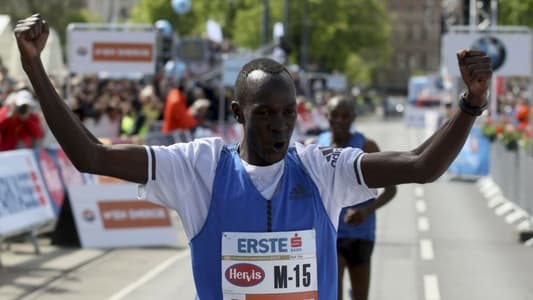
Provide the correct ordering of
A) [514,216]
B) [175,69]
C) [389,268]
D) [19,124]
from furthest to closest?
[175,69] → [514,216] → [19,124] → [389,268]

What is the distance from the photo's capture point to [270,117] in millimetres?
3473

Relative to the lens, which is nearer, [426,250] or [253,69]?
[253,69]

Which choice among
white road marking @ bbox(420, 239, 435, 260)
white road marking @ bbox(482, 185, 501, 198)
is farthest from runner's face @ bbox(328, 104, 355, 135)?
white road marking @ bbox(482, 185, 501, 198)

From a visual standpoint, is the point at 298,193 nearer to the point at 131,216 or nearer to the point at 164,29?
the point at 131,216

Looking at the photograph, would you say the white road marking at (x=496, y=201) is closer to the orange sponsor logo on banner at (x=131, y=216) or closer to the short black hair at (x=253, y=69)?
the orange sponsor logo on banner at (x=131, y=216)

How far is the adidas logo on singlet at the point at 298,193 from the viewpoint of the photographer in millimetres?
3576

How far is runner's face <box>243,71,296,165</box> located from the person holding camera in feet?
32.3

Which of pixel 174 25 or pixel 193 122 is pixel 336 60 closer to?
pixel 174 25

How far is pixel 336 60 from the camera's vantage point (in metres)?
89.7

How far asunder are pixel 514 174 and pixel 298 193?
14898 mm

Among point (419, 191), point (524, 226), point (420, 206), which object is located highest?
point (524, 226)

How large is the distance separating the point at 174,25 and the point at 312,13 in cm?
1030

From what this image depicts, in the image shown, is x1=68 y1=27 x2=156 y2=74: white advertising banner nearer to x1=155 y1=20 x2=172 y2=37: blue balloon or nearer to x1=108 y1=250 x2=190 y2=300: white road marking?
x1=155 y1=20 x2=172 y2=37: blue balloon

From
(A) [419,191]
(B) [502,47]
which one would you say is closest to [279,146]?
(A) [419,191]
